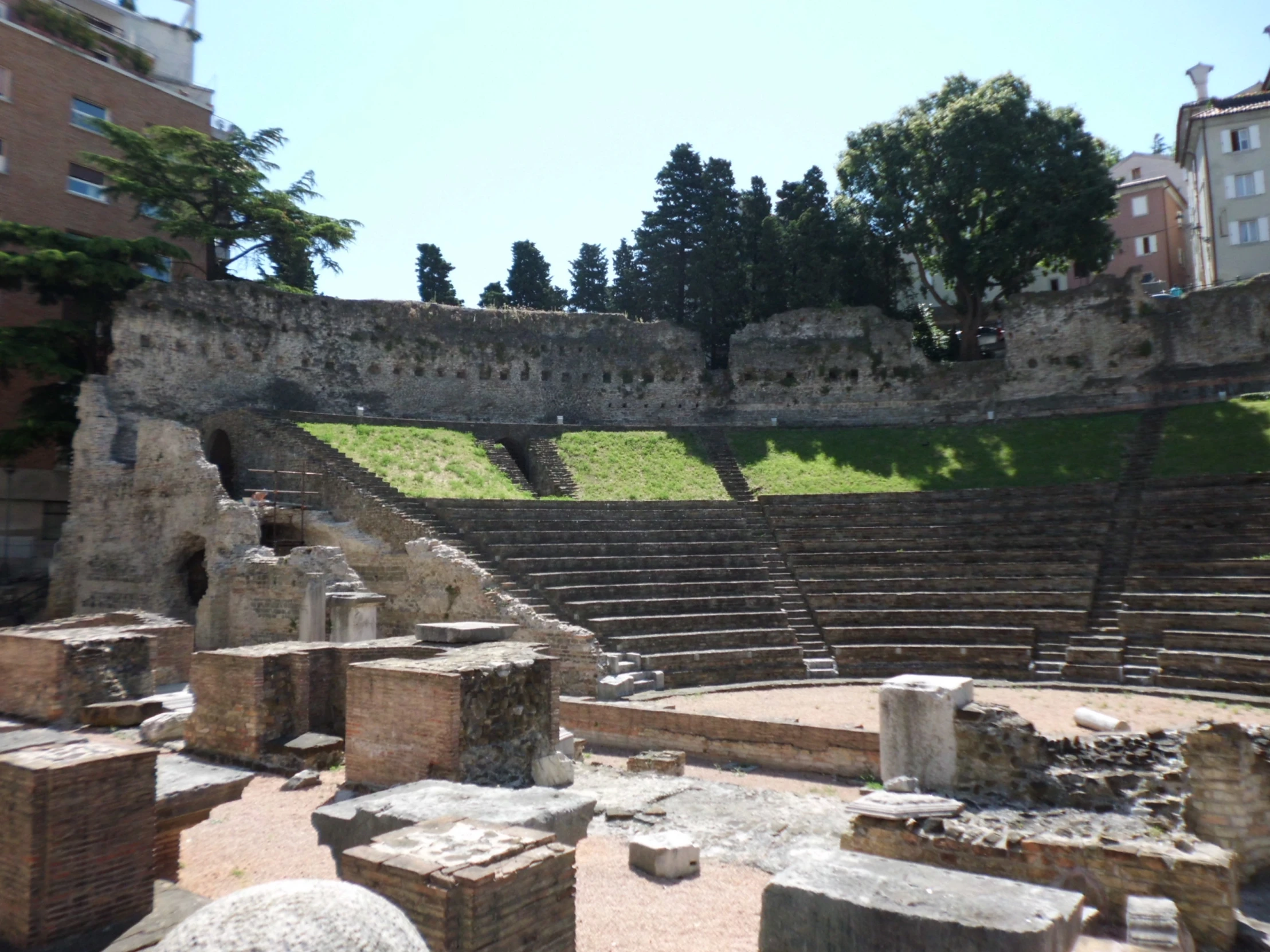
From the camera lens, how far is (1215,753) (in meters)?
6.68

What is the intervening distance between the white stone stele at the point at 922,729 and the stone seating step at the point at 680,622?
7.84m

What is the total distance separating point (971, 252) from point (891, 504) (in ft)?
43.1

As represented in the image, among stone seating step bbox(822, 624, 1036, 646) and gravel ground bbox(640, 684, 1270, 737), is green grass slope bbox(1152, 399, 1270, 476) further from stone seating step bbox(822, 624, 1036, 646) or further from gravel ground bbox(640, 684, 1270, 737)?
gravel ground bbox(640, 684, 1270, 737)

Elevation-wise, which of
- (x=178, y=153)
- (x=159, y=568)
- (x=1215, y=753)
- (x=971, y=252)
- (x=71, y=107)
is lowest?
(x=1215, y=753)

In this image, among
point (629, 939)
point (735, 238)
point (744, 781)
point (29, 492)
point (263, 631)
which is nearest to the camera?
point (629, 939)

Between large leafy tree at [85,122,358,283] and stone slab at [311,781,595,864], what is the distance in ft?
89.1

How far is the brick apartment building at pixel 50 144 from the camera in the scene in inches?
1062

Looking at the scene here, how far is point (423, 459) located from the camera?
2469 cm

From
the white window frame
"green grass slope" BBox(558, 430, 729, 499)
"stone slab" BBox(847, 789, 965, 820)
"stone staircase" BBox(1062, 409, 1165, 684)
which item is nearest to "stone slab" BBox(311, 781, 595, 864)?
"stone slab" BBox(847, 789, 965, 820)

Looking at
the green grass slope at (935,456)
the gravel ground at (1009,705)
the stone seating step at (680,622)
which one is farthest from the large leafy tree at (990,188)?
the gravel ground at (1009,705)

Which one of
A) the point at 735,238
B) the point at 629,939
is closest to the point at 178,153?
the point at 735,238

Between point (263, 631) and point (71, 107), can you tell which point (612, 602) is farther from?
point (71, 107)

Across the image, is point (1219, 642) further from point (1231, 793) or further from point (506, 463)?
point (506, 463)

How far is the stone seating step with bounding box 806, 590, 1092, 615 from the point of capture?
16781 mm
